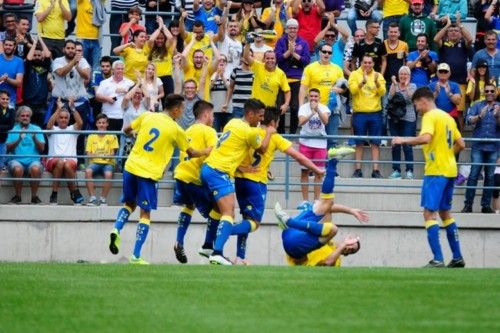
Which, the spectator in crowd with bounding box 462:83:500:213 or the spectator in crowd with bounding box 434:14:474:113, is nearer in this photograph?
the spectator in crowd with bounding box 462:83:500:213

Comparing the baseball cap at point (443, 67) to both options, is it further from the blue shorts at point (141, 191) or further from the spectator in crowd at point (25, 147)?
the blue shorts at point (141, 191)

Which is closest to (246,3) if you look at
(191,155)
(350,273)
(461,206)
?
(461,206)

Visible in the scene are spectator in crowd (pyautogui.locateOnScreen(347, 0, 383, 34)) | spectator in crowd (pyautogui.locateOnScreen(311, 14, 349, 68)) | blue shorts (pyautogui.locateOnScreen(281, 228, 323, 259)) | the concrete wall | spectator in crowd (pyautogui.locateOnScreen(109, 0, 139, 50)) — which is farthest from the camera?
spectator in crowd (pyautogui.locateOnScreen(109, 0, 139, 50))

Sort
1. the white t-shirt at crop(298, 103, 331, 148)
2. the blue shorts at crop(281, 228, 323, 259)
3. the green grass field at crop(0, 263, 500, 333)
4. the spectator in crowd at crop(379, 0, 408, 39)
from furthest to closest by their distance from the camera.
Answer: the spectator in crowd at crop(379, 0, 408, 39), the white t-shirt at crop(298, 103, 331, 148), the blue shorts at crop(281, 228, 323, 259), the green grass field at crop(0, 263, 500, 333)

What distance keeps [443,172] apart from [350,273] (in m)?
2.41

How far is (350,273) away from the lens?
57.0 feet

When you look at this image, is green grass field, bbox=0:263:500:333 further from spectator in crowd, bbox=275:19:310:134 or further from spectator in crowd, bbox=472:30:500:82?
spectator in crowd, bbox=472:30:500:82

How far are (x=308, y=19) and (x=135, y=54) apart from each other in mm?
3173

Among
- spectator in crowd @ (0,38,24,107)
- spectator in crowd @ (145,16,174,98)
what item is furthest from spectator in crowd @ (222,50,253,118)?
spectator in crowd @ (0,38,24,107)

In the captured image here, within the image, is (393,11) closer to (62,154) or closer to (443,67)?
(443,67)

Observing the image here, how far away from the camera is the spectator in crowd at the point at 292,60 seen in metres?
26.1

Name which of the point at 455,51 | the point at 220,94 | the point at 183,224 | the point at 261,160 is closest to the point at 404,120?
the point at 455,51

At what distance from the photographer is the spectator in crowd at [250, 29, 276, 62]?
1025 inches

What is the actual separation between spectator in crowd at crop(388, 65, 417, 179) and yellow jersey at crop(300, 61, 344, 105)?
100cm
